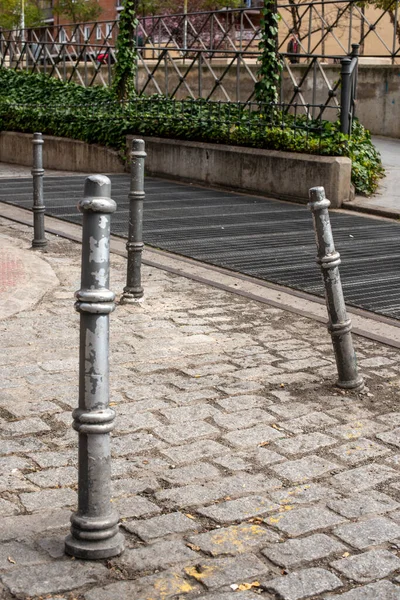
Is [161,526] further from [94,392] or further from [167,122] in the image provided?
[167,122]

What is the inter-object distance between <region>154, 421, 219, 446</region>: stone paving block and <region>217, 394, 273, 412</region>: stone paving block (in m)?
0.29

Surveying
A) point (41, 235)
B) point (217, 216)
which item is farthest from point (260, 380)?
point (217, 216)

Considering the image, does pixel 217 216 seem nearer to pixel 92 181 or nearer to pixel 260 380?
pixel 260 380

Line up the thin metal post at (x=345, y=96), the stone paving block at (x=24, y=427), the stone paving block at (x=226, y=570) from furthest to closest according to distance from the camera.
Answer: the thin metal post at (x=345, y=96)
the stone paving block at (x=24, y=427)
the stone paving block at (x=226, y=570)

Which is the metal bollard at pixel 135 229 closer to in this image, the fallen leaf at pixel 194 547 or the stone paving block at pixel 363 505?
the stone paving block at pixel 363 505

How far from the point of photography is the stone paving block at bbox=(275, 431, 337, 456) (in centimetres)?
464

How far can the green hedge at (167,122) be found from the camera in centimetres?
1384

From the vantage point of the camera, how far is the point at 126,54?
62.0ft

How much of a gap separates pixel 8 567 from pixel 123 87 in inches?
646

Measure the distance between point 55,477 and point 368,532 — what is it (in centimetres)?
135

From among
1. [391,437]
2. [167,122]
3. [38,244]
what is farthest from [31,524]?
[167,122]

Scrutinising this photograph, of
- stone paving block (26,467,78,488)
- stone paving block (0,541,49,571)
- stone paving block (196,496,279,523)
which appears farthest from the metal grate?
stone paving block (0,541,49,571)

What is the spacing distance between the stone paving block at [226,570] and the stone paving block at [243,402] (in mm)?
1672

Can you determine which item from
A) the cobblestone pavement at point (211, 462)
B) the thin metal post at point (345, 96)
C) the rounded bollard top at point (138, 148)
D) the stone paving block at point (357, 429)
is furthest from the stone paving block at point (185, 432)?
the thin metal post at point (345, 96)
